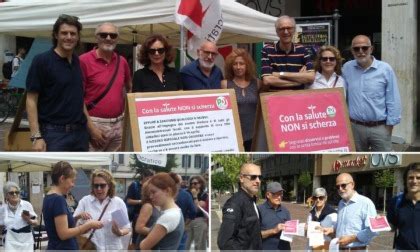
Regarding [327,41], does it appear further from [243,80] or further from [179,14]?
[243,80]

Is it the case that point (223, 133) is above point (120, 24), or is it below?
below

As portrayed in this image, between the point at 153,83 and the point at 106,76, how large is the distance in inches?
18.1

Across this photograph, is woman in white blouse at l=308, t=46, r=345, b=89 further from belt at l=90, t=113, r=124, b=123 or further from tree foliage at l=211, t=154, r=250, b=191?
tree foliage at l=211, t=154, r=250, b=191

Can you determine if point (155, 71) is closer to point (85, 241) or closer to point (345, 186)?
point (85, 241)

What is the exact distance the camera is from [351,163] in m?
4.70

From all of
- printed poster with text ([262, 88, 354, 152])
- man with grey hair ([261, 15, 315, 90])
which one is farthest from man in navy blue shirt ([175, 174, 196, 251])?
man with grey hair ([261, 15, 315, 90])

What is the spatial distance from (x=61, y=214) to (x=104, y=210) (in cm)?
27

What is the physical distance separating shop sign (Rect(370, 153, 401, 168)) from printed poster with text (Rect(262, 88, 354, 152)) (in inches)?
41.0

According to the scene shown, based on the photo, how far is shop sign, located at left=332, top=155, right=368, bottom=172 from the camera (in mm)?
4668

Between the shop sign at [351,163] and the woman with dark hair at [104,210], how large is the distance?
4.61 ft

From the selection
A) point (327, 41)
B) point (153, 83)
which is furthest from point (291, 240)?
point (327, 41)

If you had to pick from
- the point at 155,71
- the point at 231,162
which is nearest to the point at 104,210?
the point at 231,162

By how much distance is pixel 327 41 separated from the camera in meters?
12.1

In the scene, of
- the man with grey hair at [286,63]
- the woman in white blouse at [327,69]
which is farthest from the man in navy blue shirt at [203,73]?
the woman in white blouse at [327,69]
